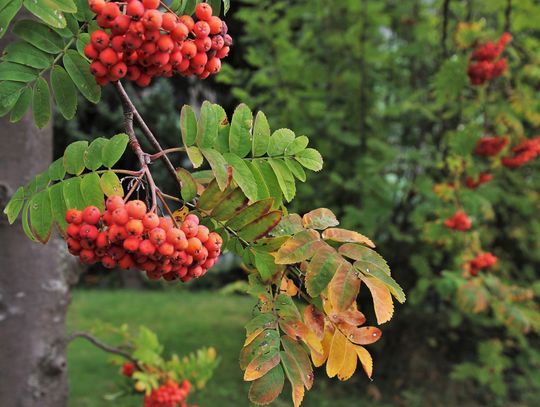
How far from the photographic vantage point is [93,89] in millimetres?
1111

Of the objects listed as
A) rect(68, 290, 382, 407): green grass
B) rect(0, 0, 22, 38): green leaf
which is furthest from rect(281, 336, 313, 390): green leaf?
rect(68, 290, 382, 407): green grass

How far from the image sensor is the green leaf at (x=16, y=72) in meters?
1.08

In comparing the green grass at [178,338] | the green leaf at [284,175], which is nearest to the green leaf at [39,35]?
the green leaf at [284,175]

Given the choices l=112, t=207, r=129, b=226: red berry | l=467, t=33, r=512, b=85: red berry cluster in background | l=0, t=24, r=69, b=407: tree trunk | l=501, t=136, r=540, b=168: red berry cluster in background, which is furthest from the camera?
l=501, t=136, r=540, b=168: red berry cluster in background

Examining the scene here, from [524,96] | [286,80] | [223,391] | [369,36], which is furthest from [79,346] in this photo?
[524,96]

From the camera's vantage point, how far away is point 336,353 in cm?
105

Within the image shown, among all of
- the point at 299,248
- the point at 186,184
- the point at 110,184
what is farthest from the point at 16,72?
the point at 299,248

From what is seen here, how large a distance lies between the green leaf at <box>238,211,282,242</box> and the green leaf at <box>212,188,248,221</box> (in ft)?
0.12

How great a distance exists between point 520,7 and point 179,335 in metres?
3.99

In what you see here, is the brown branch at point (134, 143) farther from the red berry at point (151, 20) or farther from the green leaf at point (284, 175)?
the green leaf at point (284, 175)

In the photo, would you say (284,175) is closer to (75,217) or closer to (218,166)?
(218,166)

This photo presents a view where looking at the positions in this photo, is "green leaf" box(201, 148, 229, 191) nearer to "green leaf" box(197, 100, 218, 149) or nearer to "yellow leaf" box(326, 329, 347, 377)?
"green leaf" box(197, 100, 218, 149)

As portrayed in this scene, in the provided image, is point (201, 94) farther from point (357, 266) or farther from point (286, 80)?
point (357, 266)

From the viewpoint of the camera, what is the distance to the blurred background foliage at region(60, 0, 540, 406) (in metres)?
3.66
